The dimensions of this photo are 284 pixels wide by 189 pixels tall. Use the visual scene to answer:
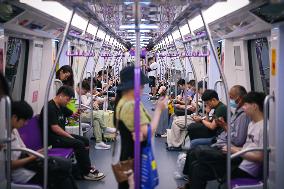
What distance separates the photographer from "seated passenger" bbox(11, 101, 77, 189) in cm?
407

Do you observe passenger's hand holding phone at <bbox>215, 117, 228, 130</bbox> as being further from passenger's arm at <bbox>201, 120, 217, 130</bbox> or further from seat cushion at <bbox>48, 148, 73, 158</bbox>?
seat cushion at <bbox>48, 148, 73, 158</bbox>

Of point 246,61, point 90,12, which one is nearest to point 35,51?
point 90,12

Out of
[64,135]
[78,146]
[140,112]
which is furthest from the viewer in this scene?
[78,146]

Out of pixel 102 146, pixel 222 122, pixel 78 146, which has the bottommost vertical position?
pixel 102 146

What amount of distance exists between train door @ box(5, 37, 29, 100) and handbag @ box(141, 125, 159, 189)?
404cm

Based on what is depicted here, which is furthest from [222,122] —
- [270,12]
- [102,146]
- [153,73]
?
[153,73]

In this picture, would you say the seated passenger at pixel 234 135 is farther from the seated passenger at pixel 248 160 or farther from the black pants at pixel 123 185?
the black pants at pixel 123 185

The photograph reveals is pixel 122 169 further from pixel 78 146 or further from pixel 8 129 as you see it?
pixel 78 146

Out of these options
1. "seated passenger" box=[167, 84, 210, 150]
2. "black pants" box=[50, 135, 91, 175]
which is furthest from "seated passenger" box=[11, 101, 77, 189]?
"seated passenger" box=[167, 84, 210, 150]

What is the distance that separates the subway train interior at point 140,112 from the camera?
3553mm

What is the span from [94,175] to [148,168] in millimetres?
2942

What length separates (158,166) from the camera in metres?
6.86

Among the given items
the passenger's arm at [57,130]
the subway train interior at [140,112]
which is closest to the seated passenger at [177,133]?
the subway train interior at [140,112]

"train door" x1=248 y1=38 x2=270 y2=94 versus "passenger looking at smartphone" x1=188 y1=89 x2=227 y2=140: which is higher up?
"train door" x1=248 y1=38 x2=270 y2=94
